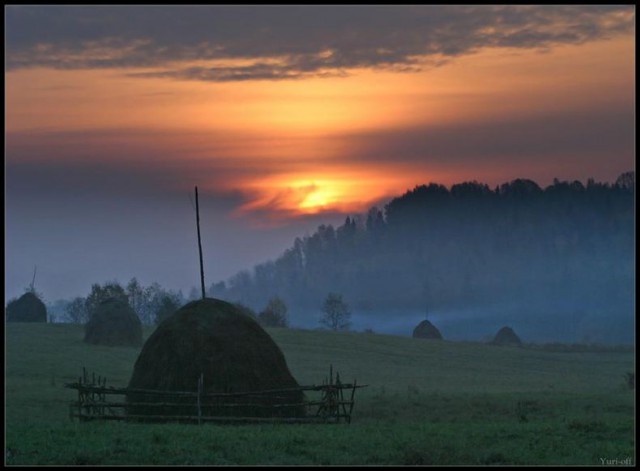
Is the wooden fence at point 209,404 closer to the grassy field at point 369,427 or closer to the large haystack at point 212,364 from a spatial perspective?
the large haystack at point 212,364

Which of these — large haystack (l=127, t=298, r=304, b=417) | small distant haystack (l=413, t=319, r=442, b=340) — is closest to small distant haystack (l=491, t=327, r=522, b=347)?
small distant haystack (l=413, t=319, r=442, b=340)

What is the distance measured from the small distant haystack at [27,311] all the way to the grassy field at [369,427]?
21.5 metres

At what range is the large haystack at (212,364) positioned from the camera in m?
32.1

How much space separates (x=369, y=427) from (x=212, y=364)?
656 cm

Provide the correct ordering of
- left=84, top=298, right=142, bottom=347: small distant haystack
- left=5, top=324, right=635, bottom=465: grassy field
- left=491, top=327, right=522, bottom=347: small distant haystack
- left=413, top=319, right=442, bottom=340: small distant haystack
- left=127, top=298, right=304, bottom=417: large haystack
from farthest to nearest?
left=413, top=319, right=442, bottom=340: small distant haystack → left=491, top=327, right=522, bottom=347: small distant haystack → left=84, top=298, right=142, bottom=347: small distant haystack → left=127, top=298, right=304, bottom=417: large haystack → left=5, top=324, right=635, bottom=465: grassy field

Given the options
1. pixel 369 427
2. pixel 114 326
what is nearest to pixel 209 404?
pixel 369 427

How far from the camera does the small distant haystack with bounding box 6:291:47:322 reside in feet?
308

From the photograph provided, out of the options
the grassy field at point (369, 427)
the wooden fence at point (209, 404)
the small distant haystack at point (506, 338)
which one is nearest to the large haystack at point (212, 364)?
the wooden fence at point (209, 404)

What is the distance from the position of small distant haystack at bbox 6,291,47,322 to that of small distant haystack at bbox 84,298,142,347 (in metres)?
21.8

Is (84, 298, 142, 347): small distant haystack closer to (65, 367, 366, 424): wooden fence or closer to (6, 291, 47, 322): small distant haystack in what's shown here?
(6, 291, 47, 322): small distant haystack

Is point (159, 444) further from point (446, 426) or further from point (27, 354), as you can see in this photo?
point (27, 354)

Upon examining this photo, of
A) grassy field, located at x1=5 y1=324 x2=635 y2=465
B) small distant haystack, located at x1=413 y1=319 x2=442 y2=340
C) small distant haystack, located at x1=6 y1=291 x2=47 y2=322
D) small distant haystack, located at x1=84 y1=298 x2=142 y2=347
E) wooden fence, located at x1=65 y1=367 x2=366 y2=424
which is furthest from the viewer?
small distant haystack, located at x1=413 y1=319 x2=442 y2=340

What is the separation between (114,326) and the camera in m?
72.4

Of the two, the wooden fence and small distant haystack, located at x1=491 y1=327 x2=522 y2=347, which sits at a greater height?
small distant haystack, located at x1=491 y1=327 x2=522 y2=347
